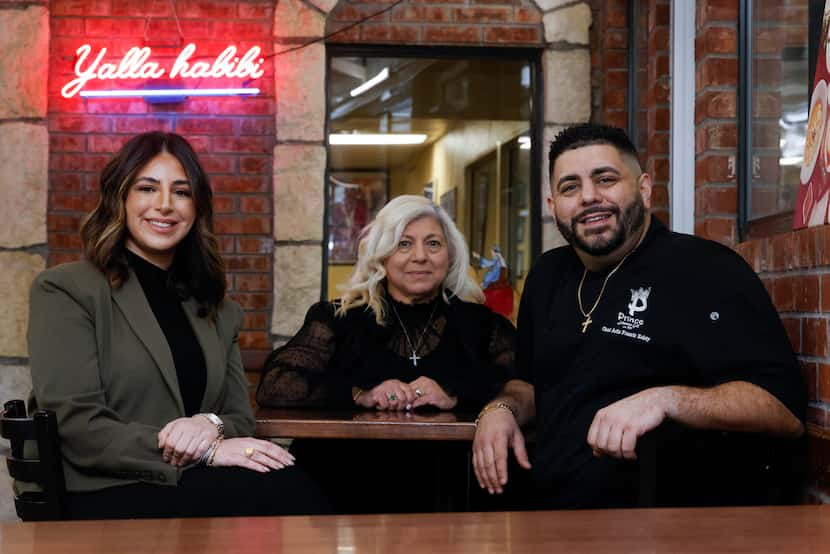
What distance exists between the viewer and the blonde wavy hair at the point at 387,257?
3.37m

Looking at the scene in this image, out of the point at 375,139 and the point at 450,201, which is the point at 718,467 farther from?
the point at 375,139

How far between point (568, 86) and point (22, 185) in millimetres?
2698

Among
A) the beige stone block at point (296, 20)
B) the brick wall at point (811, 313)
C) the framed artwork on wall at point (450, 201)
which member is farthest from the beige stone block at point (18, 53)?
the brick wall at point (811, 313)

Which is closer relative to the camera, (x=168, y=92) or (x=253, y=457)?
(x=253, y=457)

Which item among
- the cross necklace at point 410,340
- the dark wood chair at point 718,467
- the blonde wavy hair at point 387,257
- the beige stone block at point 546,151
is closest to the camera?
the dark wood chair at point 718,467

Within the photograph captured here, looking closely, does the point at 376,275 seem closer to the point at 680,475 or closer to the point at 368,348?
the point at 368,348

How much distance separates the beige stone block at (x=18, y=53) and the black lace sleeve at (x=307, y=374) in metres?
2.33

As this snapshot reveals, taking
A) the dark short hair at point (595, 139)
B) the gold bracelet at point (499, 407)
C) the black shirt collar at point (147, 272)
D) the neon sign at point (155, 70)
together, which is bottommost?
the gold bracelet at point (499, 407)

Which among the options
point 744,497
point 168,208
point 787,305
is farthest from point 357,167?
point 744,497

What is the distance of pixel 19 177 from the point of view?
4801 millimetres

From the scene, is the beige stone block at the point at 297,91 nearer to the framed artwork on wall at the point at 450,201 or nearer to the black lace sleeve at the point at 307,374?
the framed artwork on wall at the point at 450,201

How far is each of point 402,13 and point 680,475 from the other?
3.27 metres

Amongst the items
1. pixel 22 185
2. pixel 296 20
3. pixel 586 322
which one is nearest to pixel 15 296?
pixel 22 185

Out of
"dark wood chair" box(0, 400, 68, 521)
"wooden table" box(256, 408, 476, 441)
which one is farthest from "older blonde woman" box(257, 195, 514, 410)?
"dark wood chair" box(0, 400, 68, 521)
